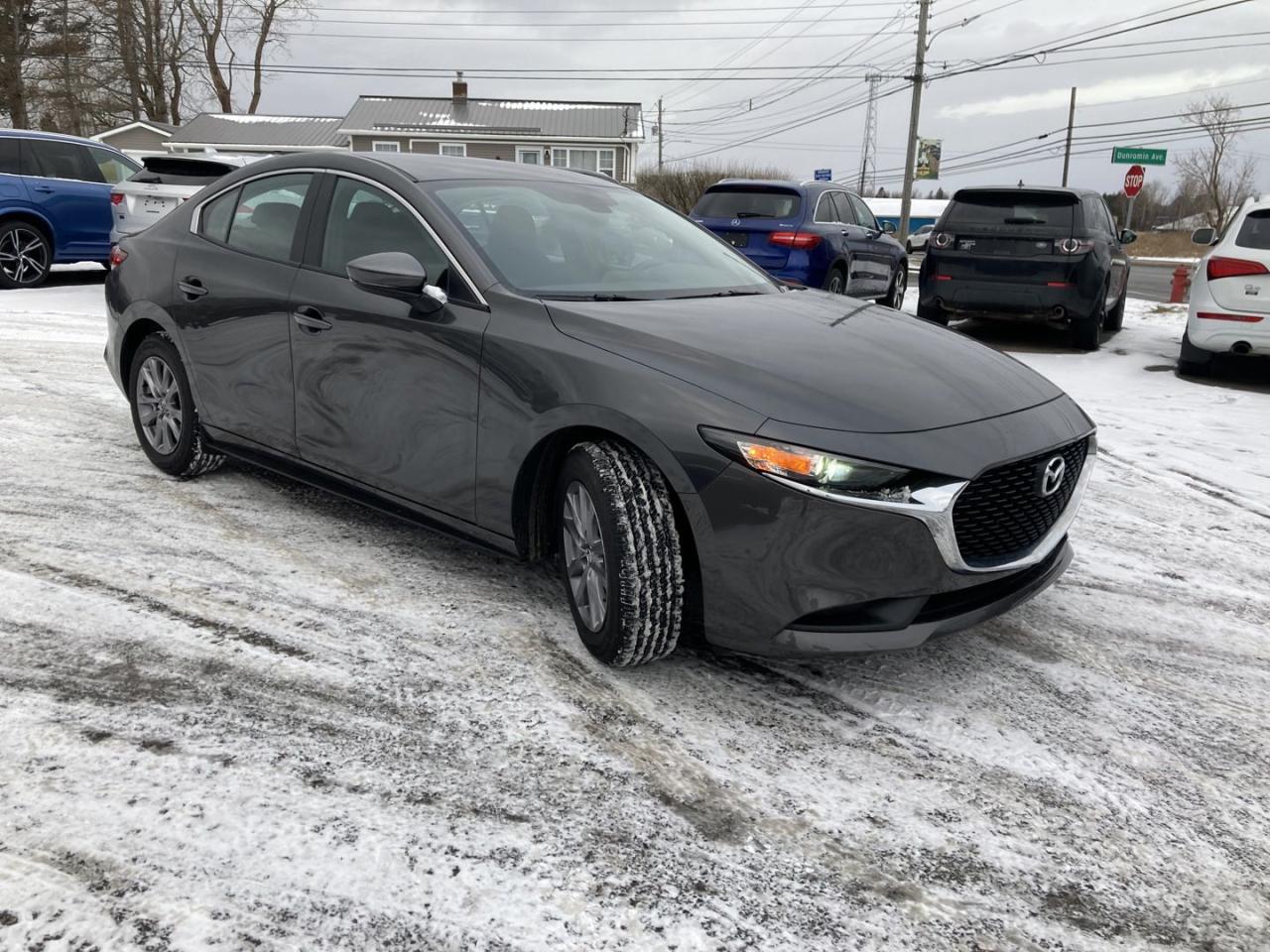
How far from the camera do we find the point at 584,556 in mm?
3174

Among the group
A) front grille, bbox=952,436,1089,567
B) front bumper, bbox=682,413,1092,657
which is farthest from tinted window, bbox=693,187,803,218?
front bumper, bbox=682,413,1092,657

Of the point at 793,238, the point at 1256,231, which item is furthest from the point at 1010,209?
the point at 1256,231

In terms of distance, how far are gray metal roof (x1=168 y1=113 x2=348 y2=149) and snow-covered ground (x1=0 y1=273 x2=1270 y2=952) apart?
45724 millimetres

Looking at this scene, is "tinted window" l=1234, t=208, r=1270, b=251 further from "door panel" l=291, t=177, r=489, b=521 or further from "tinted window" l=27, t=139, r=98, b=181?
"tinted window" l=27, t=139, r=98, b=181

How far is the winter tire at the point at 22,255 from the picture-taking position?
1245cm

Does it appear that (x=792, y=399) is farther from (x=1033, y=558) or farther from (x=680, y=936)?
(x=680, y=936)

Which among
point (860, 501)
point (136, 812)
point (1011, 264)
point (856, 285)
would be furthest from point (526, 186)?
point (856, 285)

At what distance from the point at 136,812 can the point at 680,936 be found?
1266 millimetres

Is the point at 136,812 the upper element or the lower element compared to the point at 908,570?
lower

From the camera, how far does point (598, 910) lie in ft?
6.95

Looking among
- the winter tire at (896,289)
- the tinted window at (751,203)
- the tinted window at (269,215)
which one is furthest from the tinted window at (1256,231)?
the tinted window at (269,215)

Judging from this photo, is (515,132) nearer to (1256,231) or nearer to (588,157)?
(588,157)

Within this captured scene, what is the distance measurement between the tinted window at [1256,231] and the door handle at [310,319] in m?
7.77

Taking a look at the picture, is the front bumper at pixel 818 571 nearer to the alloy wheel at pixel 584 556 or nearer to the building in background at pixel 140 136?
the alloy wheel at pixel 584 556
